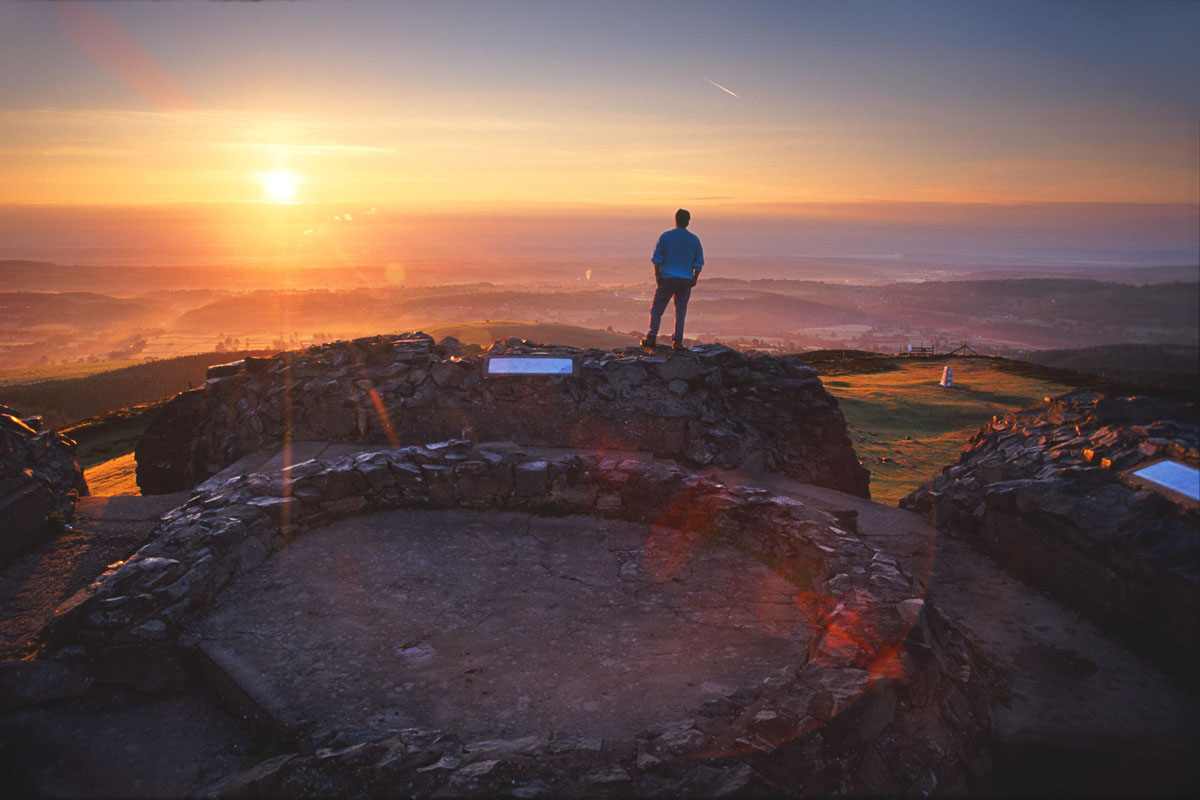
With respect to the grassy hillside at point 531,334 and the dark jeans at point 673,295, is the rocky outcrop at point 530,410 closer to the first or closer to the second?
the dark jeans at point 673,295

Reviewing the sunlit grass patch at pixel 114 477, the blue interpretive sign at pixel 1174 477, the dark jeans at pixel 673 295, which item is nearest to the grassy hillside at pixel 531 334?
the sunlit grass patch at pixel 114 477

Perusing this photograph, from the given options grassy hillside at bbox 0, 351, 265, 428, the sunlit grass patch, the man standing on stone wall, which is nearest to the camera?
the man standing on stone wall

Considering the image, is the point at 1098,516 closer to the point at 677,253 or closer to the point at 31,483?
the point at 677,253

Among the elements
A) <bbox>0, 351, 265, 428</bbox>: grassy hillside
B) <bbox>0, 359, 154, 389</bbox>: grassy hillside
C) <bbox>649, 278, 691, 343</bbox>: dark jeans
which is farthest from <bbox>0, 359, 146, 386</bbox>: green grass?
<bbox>649, 278, 691, 343</bbox>: dark jeans

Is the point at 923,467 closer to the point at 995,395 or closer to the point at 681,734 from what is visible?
the point at 995,395

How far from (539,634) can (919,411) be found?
723 inches

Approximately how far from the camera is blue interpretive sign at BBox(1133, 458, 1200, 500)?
5172 mm

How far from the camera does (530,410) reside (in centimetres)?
1148

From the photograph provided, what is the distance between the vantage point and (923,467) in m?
14.8

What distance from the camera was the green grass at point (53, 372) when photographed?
32469 mm

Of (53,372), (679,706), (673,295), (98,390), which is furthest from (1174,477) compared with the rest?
(53,372)

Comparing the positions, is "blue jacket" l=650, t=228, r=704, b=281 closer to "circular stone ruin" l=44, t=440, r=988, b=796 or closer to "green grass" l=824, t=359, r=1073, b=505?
"circular stone ruin" l=44, t=440, r=988, b=796

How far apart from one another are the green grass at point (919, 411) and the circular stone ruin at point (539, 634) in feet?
22.3

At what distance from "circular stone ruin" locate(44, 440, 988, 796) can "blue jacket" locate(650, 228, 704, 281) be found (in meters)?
4.06
